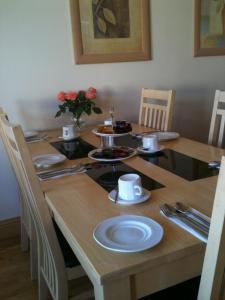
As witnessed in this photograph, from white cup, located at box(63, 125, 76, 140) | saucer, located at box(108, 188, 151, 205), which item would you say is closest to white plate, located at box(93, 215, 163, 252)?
saucer, located at box(108, 188, 151, 205)

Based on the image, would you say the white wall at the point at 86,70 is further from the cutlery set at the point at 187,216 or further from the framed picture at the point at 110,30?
the cutlery set at the point at 187,216

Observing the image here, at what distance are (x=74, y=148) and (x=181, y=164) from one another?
69cm

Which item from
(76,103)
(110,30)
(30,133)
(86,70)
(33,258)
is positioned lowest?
(33,258)

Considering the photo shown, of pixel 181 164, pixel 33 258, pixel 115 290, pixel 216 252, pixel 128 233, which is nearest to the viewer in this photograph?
pixel 216 252

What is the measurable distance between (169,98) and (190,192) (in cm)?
117

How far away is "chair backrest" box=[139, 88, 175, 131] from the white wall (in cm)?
17

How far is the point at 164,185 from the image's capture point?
1.30 metres

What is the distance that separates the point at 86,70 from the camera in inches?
96.9

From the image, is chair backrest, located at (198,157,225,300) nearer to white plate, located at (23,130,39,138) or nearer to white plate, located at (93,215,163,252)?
white plate, located at (93,215,163,252)

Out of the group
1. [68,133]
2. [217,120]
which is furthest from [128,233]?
[217,120]

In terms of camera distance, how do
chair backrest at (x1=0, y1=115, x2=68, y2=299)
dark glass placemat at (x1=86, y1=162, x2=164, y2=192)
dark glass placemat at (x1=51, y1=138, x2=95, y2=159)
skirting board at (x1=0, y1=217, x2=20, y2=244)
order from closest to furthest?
1. chair backrest at (x1=0, y1=115, x2=68, y2=299)
2. dark glass placemat at (x1=86, y1=162, x2=164, y2=192)
3. dark glass placemat at (x1=51, y1=138, x2=95, y2=159)
4. skirting board at (x1=0, y1=217, x2=20, y2=244)

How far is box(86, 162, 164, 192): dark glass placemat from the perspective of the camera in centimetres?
131

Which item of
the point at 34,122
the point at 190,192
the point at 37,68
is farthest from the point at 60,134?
the point at 190,192

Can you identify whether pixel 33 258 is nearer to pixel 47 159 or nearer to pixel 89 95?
pixel 47 159
